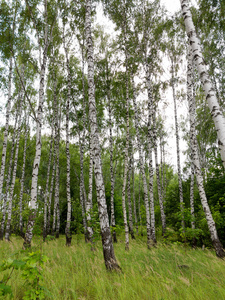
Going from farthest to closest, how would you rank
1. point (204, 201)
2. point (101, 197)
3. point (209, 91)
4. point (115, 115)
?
point (115, 115), point (204, 201), point (101, 197), point (209, 91)

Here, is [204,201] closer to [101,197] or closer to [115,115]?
[101,197]

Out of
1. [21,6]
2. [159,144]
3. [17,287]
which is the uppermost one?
[21,6]

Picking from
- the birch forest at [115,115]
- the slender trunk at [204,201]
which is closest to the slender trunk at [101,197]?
the birch forest at [115,115]

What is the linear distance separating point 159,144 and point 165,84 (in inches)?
329

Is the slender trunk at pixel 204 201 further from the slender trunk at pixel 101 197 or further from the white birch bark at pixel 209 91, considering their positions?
the white birch bark at pixel 209 91

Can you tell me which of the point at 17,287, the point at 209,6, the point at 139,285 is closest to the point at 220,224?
the point at 139,285

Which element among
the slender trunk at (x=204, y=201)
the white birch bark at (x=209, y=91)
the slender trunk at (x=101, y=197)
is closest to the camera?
the white birch bark at (x=209, y=91)

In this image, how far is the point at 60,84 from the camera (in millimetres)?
15539

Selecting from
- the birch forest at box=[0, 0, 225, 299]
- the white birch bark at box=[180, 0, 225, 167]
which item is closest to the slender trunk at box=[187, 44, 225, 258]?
the birch forest at box=[0, 0, 225, 299]

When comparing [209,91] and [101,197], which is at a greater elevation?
[209,91]

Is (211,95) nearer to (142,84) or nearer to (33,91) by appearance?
(142,84)

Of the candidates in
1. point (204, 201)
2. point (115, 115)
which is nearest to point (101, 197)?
point (204, 201)

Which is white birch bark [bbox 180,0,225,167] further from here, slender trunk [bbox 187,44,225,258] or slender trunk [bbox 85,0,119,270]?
slender trunk [bbox 187,44,225,258]

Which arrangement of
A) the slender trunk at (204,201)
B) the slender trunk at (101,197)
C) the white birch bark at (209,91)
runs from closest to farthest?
the white birch bark at (209,91)
the slender trunk at (101,197)
the slender trunk at (204,201)
